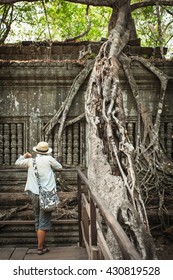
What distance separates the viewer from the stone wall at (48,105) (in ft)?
12.4

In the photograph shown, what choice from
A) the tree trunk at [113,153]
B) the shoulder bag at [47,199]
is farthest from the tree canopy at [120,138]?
the shoulder bag at [47,199]

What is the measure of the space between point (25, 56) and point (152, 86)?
188 cm

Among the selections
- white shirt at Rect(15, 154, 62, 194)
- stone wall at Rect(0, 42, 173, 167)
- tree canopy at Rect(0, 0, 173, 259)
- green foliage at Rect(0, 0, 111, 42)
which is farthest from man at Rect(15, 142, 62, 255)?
green foliage at Rect(0, 0, 111, 42)

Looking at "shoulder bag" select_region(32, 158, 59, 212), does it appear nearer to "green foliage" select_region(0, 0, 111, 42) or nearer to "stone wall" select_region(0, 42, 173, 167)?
"stone wall" select_region(0, 42, 173, 167)

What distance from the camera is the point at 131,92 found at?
3836mm

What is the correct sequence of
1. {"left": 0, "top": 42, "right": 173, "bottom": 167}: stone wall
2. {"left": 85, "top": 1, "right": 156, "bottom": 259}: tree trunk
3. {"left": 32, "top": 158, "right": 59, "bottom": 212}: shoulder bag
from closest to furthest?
{"left": 85, "top": 1, "right": 156, "bottom": 259}: tree trunk, {"left": 32, "top": 158, "right": 59, "bottom": 212}: shoulder bag, {"left": 0, "top": 42, "right": 173, "bottom": 167}: stone wall

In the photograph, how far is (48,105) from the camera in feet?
12.6

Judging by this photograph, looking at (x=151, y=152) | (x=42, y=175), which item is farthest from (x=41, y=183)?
(x=151, y=152)

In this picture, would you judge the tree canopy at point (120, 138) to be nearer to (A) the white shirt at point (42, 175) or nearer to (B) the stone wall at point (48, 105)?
(B) the stone wall at point (48, 105)

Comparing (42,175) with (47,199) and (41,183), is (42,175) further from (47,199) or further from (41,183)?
(47,199)

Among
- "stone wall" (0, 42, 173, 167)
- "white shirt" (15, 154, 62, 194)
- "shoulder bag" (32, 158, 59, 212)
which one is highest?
"stone wall" (0, 42, 173, 167)

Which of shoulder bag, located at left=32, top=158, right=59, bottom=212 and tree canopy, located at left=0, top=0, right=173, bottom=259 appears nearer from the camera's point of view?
tree canopy, located at left=0, top=0, right=173, bottom=259

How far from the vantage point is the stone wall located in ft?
12.4

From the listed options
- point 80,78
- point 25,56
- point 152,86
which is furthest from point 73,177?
point 25,56
